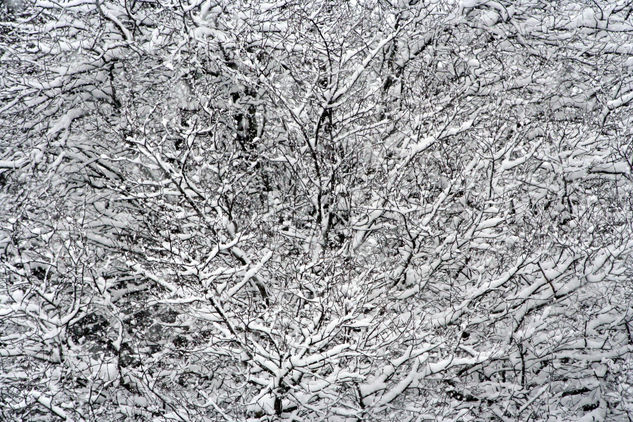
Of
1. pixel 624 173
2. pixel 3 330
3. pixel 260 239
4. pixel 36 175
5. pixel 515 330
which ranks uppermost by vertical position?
pixel 624 173

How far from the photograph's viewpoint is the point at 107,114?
7387 mm

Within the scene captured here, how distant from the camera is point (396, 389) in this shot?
17.1ft

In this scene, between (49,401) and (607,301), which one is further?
(607,301)

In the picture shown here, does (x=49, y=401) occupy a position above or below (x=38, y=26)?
below

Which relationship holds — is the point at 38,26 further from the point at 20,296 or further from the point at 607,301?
the point at 607,301

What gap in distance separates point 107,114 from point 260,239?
298 cm

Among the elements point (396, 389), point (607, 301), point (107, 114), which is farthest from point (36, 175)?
point (607, 301)

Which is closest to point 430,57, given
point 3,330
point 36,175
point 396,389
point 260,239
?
point 260,239

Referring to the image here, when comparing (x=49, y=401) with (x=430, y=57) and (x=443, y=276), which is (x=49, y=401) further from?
(x=430, y=57)

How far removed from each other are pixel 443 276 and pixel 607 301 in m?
1.77

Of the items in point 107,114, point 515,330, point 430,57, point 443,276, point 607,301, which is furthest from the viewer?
point 107,114

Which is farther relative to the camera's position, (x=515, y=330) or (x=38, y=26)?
(x=38, y=26)

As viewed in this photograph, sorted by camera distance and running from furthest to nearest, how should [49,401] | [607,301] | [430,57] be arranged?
1. [430,57]
2. [607,301]
3. [49,401]

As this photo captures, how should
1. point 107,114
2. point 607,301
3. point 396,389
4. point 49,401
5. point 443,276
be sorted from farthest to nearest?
point 107,114
point 443,276
point 607,301
point 396,389
point 49,401
